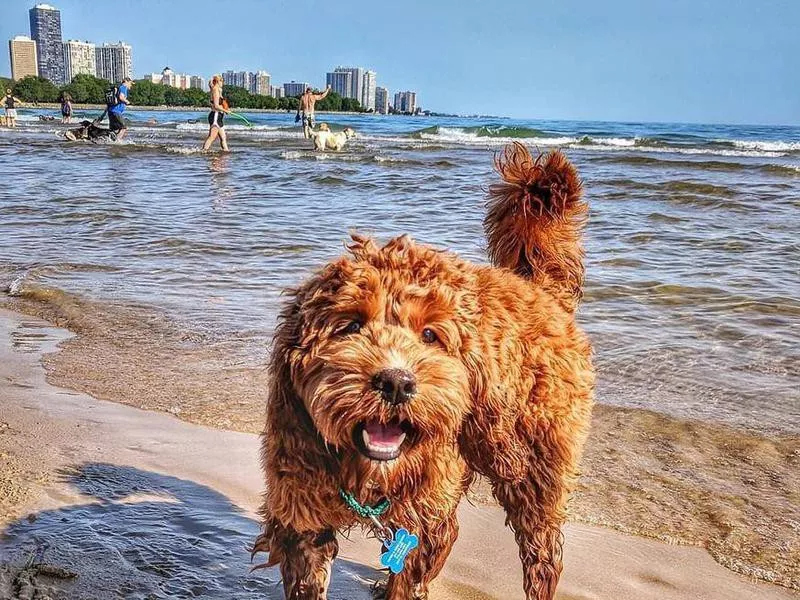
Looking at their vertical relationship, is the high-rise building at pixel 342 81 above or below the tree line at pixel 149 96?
above

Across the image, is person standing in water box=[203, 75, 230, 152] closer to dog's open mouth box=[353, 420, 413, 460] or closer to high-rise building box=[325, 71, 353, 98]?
dog's open mouth box=[353, 420, 413, 460]

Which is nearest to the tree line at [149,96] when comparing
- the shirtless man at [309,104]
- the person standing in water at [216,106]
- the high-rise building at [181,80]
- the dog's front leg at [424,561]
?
the high-rise building at [181,80]

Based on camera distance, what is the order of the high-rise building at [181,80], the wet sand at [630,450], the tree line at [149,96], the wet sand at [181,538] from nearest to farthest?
the wet sand at [181,538] → the wet sand at [630,450] → the tree line at [149,96] → the high-rise building at [181,80]

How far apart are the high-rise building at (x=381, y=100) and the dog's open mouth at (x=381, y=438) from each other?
542ft

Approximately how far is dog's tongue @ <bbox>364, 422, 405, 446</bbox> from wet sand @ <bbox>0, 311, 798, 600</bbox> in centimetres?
101

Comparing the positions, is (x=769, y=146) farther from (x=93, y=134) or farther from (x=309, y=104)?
(x=93, y=134)

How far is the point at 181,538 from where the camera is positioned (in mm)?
3117

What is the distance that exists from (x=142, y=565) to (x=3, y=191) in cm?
1311

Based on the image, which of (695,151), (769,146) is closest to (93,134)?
(695,151)

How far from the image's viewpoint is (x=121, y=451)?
393 centimetres

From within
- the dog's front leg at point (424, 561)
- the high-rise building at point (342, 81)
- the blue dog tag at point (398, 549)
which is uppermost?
the high-rise building at point (342, 81)

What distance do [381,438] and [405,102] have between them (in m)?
177

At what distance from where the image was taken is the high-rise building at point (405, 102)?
172 m

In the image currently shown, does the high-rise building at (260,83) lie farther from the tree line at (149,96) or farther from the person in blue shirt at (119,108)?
the person in blue shirt at (119,108)
